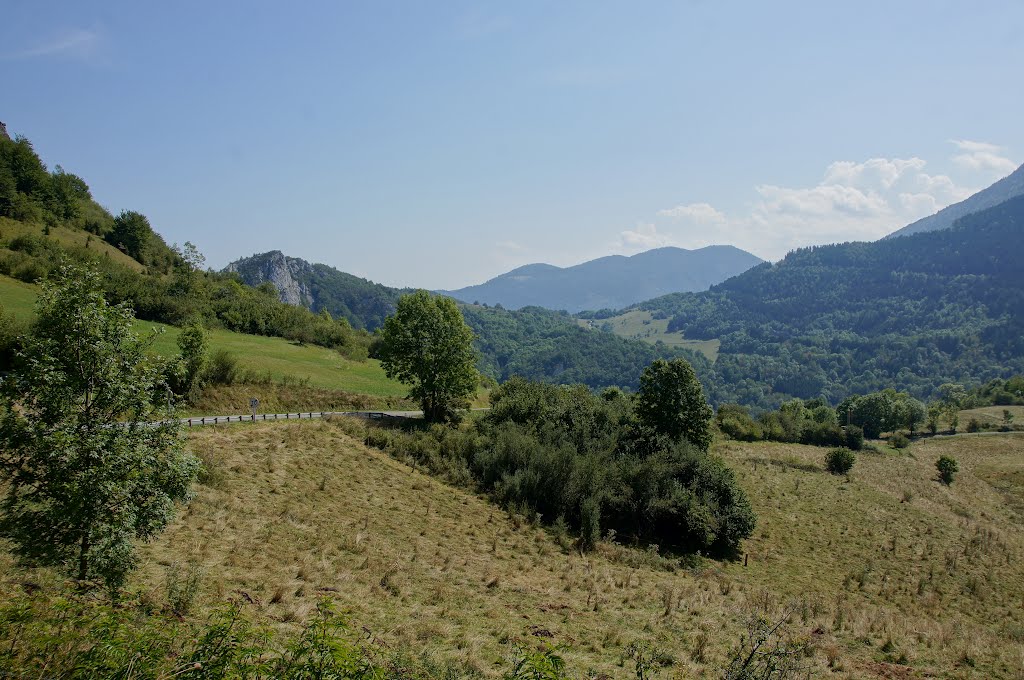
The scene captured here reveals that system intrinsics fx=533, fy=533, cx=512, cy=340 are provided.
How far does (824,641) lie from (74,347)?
1990 cm

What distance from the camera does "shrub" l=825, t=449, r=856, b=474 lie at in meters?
52.0

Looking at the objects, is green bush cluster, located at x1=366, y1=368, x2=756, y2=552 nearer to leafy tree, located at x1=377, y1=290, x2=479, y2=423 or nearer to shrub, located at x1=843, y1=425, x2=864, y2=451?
leafy tree, located at x1=377, y1=290, x2=479, y2=423

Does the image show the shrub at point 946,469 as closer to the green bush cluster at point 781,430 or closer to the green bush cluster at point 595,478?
the green bush cluster at point 781,430

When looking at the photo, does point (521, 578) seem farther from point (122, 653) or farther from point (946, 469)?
point (946, 469)

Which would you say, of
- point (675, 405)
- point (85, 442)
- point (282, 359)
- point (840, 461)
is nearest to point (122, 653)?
point (85, 442)

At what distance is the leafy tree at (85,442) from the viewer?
892 centimetres

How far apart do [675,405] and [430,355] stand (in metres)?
18.8

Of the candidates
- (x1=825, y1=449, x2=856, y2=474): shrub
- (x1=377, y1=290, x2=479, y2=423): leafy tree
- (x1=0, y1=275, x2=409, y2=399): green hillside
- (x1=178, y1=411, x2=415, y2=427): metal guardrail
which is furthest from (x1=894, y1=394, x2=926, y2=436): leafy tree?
(x1=178, y1=411, x2=415, y2=427): metal guardrail

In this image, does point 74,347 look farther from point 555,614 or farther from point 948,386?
point 948,386

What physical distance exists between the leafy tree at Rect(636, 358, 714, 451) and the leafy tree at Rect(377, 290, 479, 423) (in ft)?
44.8

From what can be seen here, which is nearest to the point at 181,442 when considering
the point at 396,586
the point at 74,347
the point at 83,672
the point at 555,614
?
the point at 74,347

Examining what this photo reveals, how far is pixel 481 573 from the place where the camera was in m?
19.2

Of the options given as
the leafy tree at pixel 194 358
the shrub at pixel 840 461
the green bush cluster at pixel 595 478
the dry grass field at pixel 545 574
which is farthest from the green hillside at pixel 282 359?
the shrub at pixel 840 461

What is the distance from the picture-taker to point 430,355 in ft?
125
